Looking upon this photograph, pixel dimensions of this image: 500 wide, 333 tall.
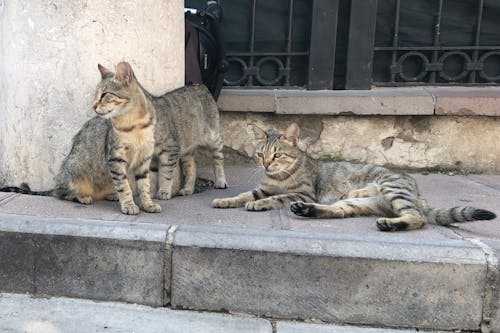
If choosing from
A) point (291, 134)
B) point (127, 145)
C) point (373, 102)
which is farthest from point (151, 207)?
point (373, 102)

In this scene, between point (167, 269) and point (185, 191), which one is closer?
point (167, 269)

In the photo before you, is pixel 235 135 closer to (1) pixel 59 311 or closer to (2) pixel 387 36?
(2) pixel 387 36

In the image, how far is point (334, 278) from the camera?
2576 mm

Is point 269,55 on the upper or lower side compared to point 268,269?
upper

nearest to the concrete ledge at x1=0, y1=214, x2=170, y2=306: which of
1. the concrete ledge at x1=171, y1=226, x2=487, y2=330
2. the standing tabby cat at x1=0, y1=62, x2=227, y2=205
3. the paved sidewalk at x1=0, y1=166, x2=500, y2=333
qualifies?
the paved sidewalk at x1=0, y1=166, x2=500, y2=333

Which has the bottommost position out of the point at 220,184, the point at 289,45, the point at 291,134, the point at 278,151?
the point at 220,184

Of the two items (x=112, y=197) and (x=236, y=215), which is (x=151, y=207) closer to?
(x=112, y=197)

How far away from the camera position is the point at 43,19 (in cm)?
353

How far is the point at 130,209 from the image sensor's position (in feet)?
10.5

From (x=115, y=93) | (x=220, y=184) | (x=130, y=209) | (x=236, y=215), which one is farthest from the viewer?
(x=220, y=184)

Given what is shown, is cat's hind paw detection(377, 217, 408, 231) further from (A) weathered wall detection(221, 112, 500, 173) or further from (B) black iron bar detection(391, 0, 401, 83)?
(B) black iron bar detection(391, 0, 401, 83)

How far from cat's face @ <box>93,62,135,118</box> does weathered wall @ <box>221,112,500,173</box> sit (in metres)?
2.02

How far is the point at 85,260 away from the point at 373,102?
322 centimetres

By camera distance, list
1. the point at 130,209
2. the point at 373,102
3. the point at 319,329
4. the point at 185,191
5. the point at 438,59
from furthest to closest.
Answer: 1. the point at 438,59
2. the point at 373,102
3. the point at 185,191
4. the point at 130,209
5. the point at 319,329
